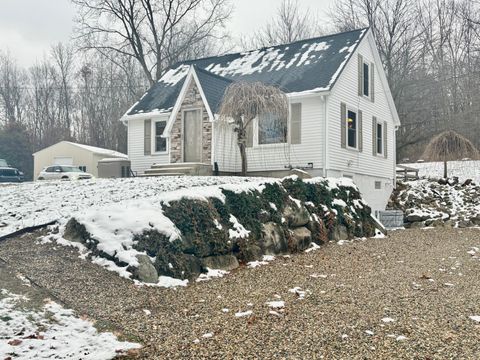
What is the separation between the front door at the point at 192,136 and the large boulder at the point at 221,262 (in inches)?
338

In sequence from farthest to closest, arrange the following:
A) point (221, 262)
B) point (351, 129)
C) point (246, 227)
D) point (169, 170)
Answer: point (351, 129) → point (169, 170) → point (246, 227) → point (221, 262)

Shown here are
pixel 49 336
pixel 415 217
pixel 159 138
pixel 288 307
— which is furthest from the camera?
pixel 159 138

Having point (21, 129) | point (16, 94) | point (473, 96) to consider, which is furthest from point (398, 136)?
point (16, 94)

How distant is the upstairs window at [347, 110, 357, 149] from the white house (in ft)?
0.12

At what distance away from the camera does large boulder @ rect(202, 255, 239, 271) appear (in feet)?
22.2

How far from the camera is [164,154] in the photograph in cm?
1689

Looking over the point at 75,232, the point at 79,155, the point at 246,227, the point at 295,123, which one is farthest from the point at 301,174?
the point at 79,155

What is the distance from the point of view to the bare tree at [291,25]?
32.1 meters

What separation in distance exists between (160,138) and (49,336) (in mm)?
13776

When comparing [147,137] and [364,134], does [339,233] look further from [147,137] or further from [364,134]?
[147,137]

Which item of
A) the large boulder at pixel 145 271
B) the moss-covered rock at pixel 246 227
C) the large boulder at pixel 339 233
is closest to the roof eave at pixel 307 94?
the moss-covered rock at pixel 246 227

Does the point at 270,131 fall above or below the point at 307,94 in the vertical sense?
below

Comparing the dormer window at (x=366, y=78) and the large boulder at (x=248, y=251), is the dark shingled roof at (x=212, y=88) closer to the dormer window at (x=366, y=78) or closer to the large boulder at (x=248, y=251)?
the dormer window at (x=366, y=78)

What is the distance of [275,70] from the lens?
56.2 ft
